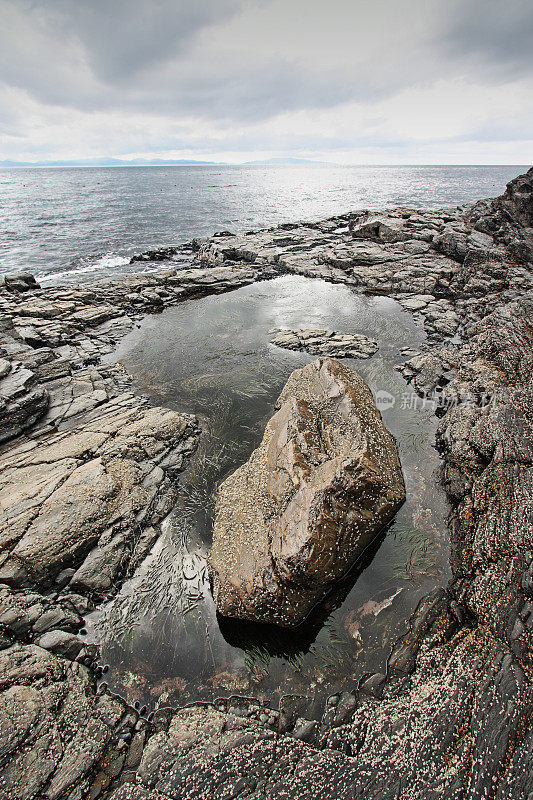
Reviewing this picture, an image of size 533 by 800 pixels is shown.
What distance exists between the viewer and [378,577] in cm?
848

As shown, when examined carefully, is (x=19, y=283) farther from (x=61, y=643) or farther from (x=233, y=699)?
(x=233, y=699)

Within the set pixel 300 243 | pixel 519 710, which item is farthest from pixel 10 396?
pixel 300 243

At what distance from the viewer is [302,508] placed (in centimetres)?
806

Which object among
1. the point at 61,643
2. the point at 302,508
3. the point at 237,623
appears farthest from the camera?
the point at 302,508

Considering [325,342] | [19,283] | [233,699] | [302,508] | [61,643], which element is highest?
[19,283]

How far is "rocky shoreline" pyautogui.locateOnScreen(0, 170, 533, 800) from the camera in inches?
204

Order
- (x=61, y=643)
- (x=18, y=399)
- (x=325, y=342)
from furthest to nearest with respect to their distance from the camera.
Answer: (x=325, y=342) → (x=18, y=399) → (x=61, y=643)

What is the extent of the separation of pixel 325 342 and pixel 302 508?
519 inches

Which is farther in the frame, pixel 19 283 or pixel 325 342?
pixel 19 283

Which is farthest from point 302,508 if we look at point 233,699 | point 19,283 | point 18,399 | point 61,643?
point 19,283

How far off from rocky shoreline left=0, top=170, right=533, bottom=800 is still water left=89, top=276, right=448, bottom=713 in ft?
1.19

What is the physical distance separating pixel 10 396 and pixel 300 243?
3481 centimetres

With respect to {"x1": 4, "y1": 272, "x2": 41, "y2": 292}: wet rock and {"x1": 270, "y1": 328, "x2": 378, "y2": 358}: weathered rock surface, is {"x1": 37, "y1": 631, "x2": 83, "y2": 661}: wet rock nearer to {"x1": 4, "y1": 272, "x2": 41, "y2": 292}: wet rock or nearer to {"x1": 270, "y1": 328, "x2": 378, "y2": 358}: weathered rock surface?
{"x1": 270, "y1": 328, "x2": 378, "y2": 358}: weathered rock surface

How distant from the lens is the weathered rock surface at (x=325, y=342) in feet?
60.4
